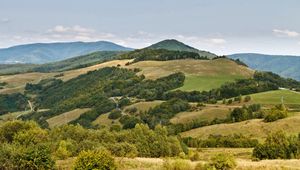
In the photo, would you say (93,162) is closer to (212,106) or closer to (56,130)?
(56,130)

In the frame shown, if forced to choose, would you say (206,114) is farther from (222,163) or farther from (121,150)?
(222,163)

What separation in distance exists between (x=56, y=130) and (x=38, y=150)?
6121 cm

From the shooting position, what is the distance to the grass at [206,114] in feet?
590

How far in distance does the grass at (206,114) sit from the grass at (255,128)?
2205 centimetres

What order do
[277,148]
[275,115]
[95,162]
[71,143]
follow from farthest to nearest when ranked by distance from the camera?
1. [275,115]
2. [71,143]
3. [277,148]
4. [95,162]

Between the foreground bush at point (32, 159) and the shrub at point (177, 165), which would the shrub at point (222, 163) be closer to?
the shrub at point (177, 165)

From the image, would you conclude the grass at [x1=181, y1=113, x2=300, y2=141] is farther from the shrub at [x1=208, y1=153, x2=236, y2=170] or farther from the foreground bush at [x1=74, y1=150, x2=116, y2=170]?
the foreground bush at [x1=74, y1=150, x2=116, y2=170]

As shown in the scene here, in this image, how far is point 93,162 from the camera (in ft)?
139

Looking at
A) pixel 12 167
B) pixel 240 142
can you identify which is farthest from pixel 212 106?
pixel 12 167

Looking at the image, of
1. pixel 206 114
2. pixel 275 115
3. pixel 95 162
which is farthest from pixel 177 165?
pixel 206 114

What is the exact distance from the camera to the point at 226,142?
128 m

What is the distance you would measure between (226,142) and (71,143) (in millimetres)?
59018

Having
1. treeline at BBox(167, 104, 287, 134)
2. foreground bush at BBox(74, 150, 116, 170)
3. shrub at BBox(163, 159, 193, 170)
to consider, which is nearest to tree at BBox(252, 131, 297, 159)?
shrub at BBox(163, 159, 193, 170)

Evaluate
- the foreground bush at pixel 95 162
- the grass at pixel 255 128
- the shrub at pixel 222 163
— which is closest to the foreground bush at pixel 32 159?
the foreground bush at pixel 95 162
